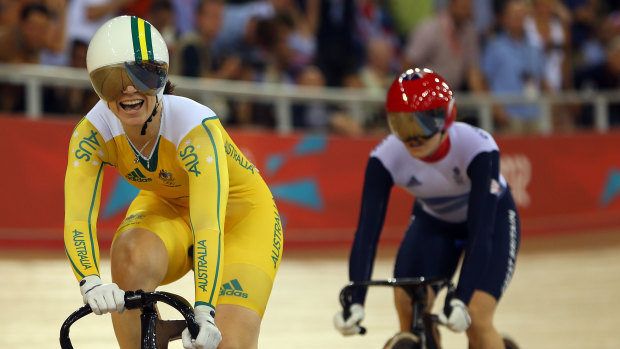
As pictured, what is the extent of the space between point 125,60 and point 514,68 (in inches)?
269

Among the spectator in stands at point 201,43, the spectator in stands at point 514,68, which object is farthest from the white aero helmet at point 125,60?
the spectator in stands at point 514,68

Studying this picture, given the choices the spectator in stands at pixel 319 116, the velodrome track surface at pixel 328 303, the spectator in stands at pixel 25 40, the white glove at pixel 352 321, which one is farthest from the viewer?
the spectator in stands at pixel 319 116

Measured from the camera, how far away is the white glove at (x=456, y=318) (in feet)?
12.0

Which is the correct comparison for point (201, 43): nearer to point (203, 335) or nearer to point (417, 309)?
point (417, 309)

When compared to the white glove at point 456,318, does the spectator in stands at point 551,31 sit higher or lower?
higher

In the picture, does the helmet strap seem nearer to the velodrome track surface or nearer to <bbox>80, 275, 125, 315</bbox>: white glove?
<bbox>80, 275, 125, 315</bbox>: white glove

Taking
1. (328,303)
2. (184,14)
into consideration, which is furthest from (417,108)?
(184,14)

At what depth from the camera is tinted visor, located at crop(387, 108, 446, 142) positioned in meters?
3.84

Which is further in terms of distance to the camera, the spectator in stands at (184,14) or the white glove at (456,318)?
the spectator in stands at (184,14)

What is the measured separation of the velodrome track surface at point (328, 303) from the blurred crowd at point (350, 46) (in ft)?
3.88

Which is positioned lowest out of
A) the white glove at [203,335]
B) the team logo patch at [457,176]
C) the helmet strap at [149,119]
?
the white glove at [203,335]

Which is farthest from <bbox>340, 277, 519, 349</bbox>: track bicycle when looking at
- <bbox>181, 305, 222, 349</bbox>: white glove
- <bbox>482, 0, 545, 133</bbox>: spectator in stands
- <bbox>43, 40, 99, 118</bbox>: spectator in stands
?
<bbox>482, 0, 545, 133</bbox>: spectator in stands

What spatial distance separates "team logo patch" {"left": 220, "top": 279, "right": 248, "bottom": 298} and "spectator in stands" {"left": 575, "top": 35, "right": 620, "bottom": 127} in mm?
7233

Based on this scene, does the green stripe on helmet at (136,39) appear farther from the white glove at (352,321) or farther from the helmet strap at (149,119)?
the white glove at (352,321)
